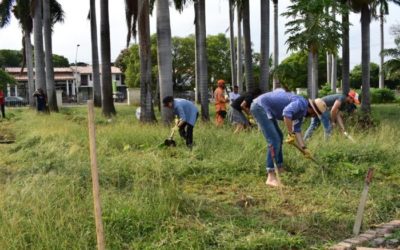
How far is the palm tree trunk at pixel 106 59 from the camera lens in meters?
24.0

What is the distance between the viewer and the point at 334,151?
9078mm

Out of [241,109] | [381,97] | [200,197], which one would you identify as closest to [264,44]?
[241,109]

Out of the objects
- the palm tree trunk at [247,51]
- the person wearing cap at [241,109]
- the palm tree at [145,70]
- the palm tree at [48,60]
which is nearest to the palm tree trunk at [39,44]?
the palm tree at [48,60]

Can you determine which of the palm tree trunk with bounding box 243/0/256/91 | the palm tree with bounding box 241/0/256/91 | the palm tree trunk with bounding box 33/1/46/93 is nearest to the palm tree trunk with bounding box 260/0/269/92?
the palm tree with bounding box 241/0/256/91

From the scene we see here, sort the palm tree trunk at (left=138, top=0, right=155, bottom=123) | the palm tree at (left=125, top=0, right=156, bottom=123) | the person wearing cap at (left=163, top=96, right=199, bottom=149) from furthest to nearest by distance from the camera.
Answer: the palm tree trunk at (left=138, top=0, right=155, bottom=123) → the palm tree at (left=125, top=0, right=156, bottom=123) → the person wearing cap at (left=163, top=96, right=199, bottom=149)

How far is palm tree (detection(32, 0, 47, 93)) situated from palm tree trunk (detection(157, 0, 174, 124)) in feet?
47.9

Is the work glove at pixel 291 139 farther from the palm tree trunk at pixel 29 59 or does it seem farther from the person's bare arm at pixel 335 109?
the palm tree trunk at pixel 29 59

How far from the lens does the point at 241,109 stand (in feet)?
39.2

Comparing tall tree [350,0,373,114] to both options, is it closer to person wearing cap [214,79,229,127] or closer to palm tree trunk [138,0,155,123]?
person wearing cap [214,79,229,127]

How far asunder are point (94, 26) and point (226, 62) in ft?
121

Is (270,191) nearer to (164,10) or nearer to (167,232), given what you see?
(167,232)

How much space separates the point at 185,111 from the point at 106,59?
14.3m

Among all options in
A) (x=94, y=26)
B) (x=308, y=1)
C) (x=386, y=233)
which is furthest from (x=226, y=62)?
(x=386, y=233)

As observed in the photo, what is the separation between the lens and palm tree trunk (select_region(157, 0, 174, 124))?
14562mm
